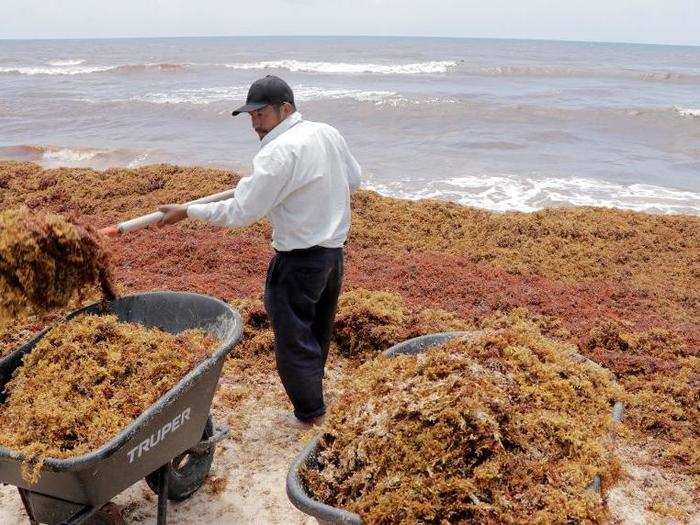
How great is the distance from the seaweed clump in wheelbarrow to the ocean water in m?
8.74

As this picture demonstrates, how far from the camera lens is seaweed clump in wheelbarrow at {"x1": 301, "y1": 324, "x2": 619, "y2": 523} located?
1923 mm

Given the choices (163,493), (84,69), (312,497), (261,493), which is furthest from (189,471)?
(84,69)

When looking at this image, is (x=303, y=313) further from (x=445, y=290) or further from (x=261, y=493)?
(x=445, y=290)

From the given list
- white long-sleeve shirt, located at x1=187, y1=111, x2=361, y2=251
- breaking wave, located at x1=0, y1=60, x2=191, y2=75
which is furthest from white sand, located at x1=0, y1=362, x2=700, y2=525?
breaking wave, located at x1=0, y1=60, x2=191, y2=75

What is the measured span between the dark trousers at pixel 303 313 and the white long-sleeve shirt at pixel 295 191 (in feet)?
0.38

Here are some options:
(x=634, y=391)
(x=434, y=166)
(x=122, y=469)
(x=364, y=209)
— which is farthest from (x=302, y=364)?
(x=434, y=166)

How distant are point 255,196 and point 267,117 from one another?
20.8 inches

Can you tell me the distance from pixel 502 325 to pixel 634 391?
1162mm

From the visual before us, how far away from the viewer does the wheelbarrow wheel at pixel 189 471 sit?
3.30 metres

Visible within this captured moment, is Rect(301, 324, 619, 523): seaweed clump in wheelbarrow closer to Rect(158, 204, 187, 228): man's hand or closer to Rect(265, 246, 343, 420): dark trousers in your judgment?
Rect(265, 246, 343, 420): dark trousers

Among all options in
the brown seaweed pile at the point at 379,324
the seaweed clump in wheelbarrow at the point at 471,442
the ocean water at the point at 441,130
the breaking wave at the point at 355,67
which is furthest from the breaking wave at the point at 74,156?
the breaking wave at the point at 355,67

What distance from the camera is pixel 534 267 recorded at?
6.57 m

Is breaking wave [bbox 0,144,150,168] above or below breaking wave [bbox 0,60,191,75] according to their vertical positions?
below

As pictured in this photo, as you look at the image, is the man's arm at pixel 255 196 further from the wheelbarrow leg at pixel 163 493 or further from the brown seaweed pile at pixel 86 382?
the wheelbarrow leg at pixel 163 493
